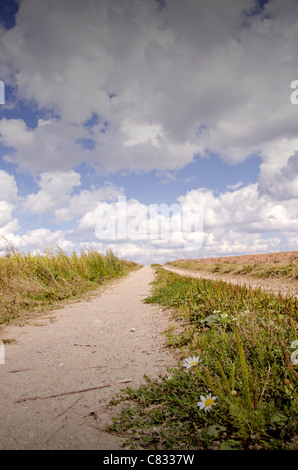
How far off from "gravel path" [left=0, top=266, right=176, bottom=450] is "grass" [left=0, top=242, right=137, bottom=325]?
1.34 m

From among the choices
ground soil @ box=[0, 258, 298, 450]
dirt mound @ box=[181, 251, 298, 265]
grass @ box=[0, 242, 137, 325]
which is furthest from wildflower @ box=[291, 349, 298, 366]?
dirt mound @ box=[181, 251, 298, 265]

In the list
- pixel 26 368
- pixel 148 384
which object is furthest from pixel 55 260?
pixel 148 384

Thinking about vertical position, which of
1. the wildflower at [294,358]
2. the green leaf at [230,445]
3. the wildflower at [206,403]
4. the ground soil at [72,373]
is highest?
the wildflower at [294,358]

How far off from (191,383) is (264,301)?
2.34 m

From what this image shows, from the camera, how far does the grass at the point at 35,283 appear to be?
21.1 feet

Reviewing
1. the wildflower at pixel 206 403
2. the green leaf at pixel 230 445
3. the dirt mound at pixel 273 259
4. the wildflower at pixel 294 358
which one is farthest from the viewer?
the dirt mound at pixel 273 259

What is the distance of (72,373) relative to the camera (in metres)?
2.80

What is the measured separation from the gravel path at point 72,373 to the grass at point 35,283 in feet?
4.38

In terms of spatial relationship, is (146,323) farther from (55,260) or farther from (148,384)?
(55,260)

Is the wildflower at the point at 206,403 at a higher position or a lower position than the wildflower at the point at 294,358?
lower

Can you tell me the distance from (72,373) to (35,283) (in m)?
5.79

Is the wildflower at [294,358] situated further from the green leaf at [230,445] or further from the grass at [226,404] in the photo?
the green leaf at [230,445]

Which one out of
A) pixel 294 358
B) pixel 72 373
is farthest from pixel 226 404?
pixel 72 373

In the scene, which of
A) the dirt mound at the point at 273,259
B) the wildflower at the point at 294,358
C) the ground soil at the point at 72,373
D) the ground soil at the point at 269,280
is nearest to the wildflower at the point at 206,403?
the ground soil at the point at 72,373
